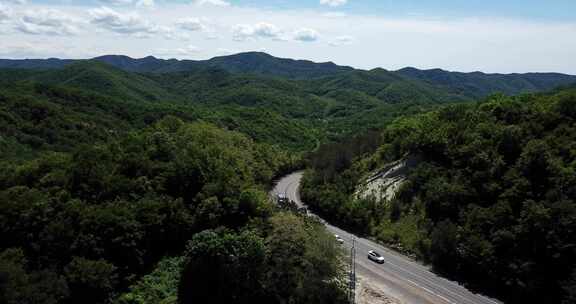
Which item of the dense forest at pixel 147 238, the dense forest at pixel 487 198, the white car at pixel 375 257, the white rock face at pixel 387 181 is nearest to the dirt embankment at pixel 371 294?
the dense forest at pixel 147 238

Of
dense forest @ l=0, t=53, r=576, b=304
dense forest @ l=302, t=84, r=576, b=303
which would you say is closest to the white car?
dense forest @ l=302, t=84, r=576, b=303

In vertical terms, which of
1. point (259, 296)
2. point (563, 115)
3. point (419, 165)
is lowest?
point (259, 296)

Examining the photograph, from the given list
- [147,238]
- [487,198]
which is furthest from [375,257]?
[147,238]

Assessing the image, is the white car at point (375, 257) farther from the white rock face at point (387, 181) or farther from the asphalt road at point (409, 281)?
the white rock face at point (387, 181)

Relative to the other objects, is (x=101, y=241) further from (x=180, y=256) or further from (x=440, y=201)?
(x=440, y=201)

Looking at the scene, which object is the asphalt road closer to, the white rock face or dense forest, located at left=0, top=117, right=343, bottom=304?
dense forest, located at left=0, top=117, right=343, bottom=304

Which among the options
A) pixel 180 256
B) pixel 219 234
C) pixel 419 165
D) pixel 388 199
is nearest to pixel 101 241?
pixel 180 256
